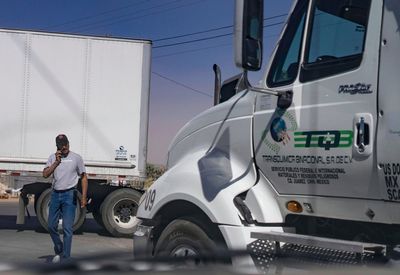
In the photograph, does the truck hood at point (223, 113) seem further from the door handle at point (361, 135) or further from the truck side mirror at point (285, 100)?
the door handle at point (361, 135)

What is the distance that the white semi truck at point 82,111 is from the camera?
41.8ft

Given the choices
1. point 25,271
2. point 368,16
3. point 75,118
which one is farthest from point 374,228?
point 75,118

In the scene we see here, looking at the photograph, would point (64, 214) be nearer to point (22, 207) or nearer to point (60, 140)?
point (60, 140)

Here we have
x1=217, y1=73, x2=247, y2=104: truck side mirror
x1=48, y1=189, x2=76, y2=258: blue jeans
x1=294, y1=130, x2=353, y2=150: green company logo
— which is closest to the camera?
x1=294, y1=130, x2=353, y2=150: green company logo

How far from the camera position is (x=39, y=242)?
37.9 ft

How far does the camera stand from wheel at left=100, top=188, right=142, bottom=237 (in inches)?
503

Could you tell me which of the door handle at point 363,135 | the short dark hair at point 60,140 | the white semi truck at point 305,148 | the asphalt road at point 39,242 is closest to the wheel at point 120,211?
the asphalt road at point 39,242

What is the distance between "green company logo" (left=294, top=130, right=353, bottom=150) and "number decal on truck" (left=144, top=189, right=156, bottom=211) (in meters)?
1.59

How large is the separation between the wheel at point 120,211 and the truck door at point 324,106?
836 cm

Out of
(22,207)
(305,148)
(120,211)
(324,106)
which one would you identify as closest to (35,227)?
(22,207)

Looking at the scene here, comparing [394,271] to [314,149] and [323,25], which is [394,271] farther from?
[323,25]

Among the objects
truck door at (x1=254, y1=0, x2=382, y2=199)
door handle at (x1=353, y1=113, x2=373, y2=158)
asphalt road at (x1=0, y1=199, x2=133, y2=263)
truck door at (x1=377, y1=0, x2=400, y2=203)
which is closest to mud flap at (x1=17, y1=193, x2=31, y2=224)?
asphalt road at (x1=0, y1=199, x2=133, y2=263)

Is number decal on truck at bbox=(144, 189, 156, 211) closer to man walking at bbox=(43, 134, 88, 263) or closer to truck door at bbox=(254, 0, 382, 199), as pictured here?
truck door at bbox=(254, 0, 382, 199)

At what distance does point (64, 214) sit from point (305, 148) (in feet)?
17.4
